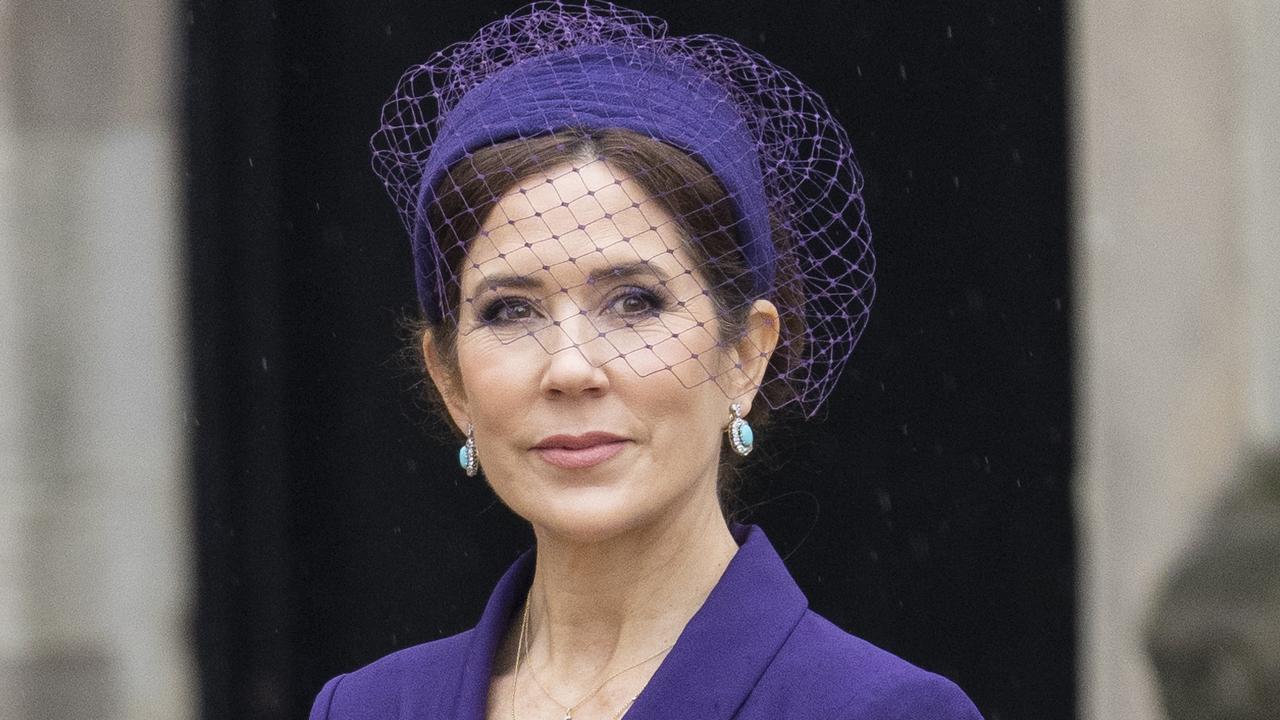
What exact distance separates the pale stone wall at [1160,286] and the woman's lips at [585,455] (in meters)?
1.86

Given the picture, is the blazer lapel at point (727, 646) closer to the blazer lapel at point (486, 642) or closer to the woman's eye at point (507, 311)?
the blazer lapel at point (486, 642)

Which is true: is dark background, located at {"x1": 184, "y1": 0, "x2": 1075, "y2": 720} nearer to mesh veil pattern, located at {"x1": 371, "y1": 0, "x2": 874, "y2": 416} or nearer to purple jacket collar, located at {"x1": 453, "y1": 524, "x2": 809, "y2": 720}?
mesh veil pattern, located at {"x1": 371, "y1": 0, "x2": 874, "y2": 416}

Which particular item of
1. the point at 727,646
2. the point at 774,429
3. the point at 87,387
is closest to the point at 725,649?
Answer: the point at 727,646

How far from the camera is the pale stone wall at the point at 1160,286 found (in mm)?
3959

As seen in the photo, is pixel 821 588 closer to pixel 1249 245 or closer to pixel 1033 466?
pixel 1033 466

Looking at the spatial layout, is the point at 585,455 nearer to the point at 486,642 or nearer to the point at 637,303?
the point at 637,303

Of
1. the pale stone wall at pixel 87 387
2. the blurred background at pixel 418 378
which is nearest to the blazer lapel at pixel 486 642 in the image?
the blurred background at pixel 418 378

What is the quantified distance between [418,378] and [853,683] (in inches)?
92.0

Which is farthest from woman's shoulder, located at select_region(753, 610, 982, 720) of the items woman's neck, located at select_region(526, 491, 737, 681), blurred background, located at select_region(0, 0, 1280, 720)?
blurred background, located at select_region(0, 0, 1280, 720)

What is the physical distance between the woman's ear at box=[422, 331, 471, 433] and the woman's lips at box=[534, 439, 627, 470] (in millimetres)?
241

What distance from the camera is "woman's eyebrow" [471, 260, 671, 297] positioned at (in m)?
2.44

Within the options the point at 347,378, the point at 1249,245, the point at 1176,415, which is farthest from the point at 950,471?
the point at 347,378

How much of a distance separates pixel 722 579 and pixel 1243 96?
1.94 metres

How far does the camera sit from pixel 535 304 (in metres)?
2.47
